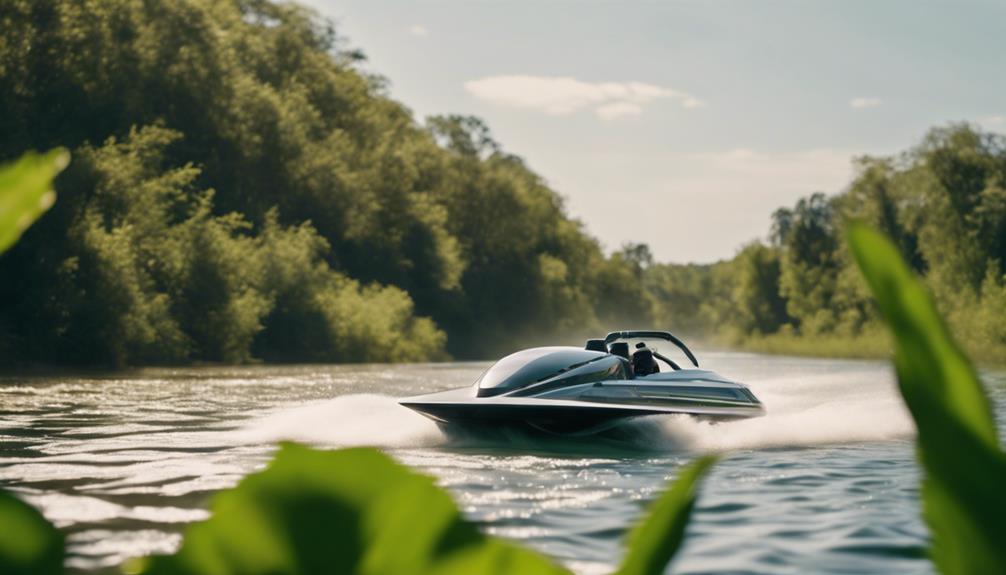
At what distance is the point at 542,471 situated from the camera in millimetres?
9680

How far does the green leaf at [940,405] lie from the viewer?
40cm

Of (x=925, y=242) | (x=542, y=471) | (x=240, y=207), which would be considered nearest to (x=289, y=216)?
(x=240, y=207)

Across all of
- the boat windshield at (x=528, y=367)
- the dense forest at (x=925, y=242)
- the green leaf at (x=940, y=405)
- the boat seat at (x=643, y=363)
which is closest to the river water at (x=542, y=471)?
the green leaf at (x=940, y=405)

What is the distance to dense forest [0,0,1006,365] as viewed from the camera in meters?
29.3

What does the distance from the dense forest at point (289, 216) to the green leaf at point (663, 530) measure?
36.3 ft

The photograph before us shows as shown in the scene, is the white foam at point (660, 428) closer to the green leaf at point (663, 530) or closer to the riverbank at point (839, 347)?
the green leaf at point (663, 530)

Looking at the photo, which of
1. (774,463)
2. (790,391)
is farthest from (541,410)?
(790,391)

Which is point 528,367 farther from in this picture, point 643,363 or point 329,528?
point 329,528

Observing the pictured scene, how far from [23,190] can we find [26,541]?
12cm

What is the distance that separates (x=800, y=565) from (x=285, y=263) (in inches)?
1347

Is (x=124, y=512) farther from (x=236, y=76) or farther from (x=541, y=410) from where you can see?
(x=236, y=76)

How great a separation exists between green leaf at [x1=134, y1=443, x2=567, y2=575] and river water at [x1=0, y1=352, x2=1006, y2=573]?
0.31ft

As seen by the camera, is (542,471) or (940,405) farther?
(542,471)

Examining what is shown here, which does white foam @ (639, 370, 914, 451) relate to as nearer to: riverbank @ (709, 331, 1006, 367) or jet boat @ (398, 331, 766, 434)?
jet boat @ (398, 331, 766, 434)
